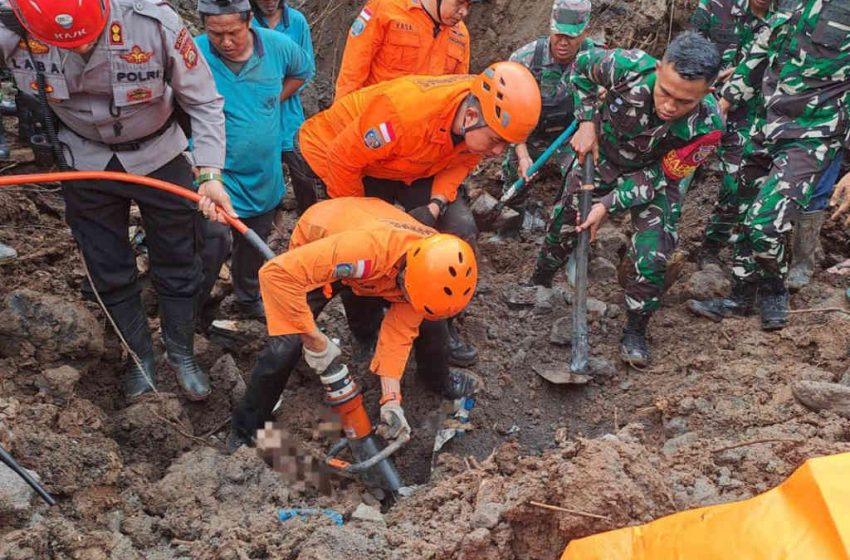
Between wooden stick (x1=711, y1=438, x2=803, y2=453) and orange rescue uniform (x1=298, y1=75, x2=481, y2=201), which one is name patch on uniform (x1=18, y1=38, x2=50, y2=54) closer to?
orange rescue uniform (x1=298, y1=75, x2=481, y2=201)

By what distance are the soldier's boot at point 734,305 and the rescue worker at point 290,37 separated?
2.61 metres

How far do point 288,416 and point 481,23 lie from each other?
461 centimetres

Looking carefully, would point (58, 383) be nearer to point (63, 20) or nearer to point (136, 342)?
point (136, 342)

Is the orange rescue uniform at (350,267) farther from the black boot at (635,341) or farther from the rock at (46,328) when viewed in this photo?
the black boot at (635,341)

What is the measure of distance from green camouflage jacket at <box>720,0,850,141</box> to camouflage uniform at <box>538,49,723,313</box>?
0.40 metres

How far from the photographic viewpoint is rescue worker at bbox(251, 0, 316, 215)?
16.0 ft

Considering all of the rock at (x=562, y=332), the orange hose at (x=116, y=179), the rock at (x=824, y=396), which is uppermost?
the orange hose at (x=116, y=179)

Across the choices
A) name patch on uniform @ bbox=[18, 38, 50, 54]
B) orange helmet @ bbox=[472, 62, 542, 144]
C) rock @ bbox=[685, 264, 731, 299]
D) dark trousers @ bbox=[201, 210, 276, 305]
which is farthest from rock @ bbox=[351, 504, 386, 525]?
rock @ bbox=[685, 264, 731, 299]

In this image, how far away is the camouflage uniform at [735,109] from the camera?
16.6 feet

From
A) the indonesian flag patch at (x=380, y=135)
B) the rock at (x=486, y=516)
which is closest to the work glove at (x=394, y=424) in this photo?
the rock at (x=486, y=516)

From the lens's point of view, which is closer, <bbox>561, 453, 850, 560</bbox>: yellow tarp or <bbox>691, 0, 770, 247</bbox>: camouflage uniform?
<bbox>561, 453, 850, 560</bbox>: yellow tarp

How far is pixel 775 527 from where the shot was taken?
190cm

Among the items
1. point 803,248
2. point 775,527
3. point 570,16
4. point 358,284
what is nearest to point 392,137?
point 358,284

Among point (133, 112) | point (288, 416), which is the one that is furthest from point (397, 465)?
point (133, 112)
